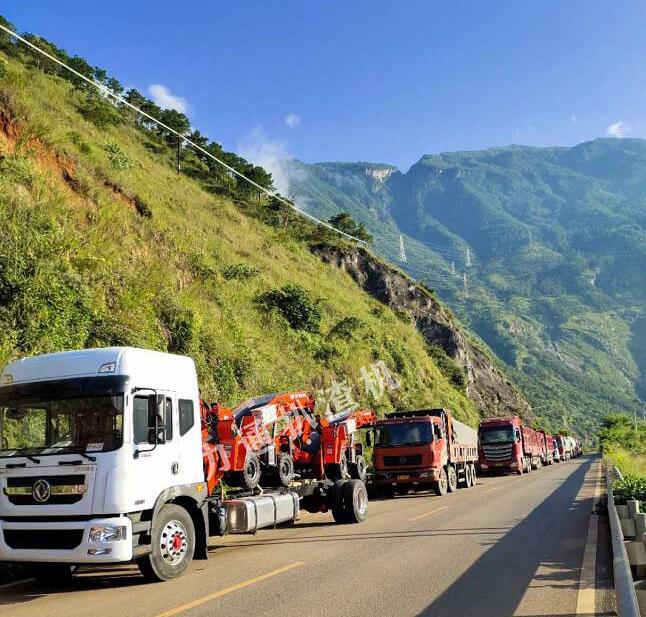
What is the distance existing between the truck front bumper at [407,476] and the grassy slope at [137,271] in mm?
5469

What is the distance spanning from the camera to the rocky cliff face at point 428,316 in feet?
178

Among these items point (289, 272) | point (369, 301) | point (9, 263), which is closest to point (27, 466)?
point (9, 263)

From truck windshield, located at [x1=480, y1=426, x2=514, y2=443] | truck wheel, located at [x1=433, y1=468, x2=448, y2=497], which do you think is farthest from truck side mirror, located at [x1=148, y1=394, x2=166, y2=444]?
truck windshield, located at [x1=480, y1=426, x2=514, y2=443]

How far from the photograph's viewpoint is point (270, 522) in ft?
35.1

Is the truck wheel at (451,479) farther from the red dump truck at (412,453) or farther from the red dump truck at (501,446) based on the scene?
the red dump truck at (501,446)

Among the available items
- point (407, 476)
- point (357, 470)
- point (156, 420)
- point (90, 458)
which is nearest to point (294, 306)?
point (407, 476)

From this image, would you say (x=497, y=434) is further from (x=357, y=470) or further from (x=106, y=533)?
(x=106, y=533)

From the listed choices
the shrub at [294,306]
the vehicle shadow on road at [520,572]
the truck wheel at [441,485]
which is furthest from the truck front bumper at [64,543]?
the shrub at [294,306]

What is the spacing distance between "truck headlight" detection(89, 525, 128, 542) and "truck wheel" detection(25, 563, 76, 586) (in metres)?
1.36

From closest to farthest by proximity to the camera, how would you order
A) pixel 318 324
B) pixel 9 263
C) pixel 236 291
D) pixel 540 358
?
1. pixel 9 263
2. pixel 236 291
3. pixel 318 324
4. pixel 540 358

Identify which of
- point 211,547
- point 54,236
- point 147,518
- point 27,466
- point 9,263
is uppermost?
point 54,236

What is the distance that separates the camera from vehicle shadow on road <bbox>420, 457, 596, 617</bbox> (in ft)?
20.6

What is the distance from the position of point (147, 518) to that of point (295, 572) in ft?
6.77

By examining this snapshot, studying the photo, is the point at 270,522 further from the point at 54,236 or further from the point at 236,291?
the point at 236,291
